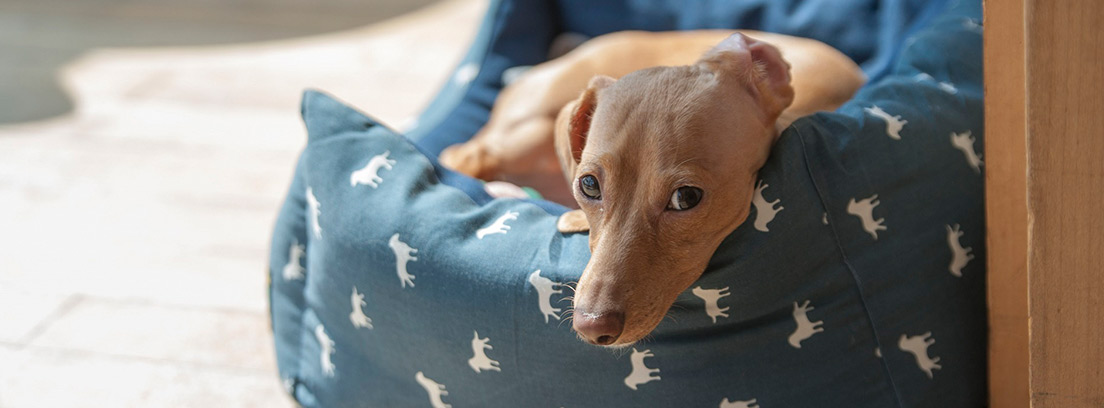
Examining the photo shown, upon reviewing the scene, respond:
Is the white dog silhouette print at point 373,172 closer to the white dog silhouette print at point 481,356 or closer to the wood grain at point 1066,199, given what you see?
the white dog silhouette print at point 481,356

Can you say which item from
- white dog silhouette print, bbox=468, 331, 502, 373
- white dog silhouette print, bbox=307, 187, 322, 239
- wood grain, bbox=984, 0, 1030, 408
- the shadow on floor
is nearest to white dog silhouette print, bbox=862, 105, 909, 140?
wood grain, bbox=984, 0, 1030, 408

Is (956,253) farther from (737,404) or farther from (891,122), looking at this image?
(737,404)

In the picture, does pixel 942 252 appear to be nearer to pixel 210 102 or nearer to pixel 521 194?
pixel 521 194

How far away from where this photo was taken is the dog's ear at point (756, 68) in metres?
1.28

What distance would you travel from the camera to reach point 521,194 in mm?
1836

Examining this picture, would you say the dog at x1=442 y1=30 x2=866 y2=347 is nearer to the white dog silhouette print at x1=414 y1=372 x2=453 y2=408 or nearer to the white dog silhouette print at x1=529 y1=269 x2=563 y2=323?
the white dog silhouette print at x1=529 y1=269 x2=563 y2=323

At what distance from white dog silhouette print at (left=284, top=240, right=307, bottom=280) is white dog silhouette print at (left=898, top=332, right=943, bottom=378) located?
95cm

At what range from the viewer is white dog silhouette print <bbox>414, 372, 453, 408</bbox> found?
59.1 inches

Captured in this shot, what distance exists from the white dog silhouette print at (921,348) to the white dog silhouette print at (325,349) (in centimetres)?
85

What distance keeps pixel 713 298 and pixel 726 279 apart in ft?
0.10

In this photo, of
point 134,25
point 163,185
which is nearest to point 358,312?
point 163,185

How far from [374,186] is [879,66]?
3.36 ft

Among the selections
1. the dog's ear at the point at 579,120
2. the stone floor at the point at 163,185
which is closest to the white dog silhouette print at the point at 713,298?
the dog's ear at the point at 579,120

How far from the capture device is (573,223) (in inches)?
54.9
